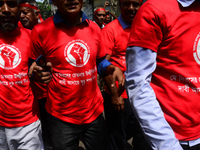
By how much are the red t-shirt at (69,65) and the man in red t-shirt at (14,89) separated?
0.98 feet

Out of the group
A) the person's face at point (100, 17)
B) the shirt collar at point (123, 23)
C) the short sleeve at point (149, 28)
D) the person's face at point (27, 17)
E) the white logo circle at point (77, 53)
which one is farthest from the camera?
the person's face at point (100, 17)

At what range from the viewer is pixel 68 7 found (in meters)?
1.67

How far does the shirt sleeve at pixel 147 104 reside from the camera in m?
0.92

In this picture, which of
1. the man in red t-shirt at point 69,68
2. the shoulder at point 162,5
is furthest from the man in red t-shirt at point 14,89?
Answer: the shoulder at point 162,5

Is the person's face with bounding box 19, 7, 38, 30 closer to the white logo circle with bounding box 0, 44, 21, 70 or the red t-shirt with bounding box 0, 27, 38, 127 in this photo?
the red t-shirt with bounding box 0, 27, 38, 127

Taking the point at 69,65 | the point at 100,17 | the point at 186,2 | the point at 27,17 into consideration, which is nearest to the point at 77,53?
the point at 69,65

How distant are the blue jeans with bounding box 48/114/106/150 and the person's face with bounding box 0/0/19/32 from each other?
1020mm

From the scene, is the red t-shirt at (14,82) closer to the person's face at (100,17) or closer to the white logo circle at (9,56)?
the white logo circle at (9,56)

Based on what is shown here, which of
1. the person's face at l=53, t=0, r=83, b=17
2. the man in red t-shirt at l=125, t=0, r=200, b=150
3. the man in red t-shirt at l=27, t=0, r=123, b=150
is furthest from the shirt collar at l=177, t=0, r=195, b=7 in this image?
the person's face at l=53, t=0, r=83, b=17

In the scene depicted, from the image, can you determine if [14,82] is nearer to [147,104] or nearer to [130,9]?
[147,104]

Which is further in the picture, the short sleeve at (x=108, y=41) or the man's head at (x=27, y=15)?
the man's head at (x=27, y=15)

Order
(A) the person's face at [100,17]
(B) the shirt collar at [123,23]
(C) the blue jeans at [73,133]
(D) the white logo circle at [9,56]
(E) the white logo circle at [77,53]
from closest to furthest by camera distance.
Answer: (E) the white logo circle at [77,53]
(C) the blue jeans at [73,133]
(D) the white logo circle at [9,56]
(B) the shirt collar at [123,23]
(A) the person's face at [100,17]

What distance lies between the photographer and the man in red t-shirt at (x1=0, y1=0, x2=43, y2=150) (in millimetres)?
1861

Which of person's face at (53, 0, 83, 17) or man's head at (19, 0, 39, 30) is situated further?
man's head at (19, 0, 39, 30)
